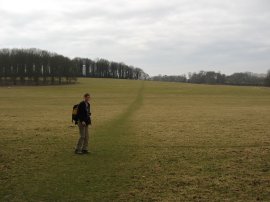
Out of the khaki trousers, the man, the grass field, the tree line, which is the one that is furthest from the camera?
the tree line

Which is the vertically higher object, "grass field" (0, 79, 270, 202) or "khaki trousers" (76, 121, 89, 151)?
"khaki trousers" (76, 121, 89, 151)

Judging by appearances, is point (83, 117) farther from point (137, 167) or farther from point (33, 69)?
point (33, 69)

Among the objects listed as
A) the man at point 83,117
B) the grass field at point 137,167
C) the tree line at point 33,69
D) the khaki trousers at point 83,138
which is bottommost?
the grass field at point 137,167

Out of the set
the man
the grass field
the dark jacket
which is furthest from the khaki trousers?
the grass field

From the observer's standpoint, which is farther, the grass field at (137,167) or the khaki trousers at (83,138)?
the khaki trousers at (83,138)

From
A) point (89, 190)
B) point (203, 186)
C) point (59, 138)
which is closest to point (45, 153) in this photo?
point (59, 138)

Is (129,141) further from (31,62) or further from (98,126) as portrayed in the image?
(31,62)

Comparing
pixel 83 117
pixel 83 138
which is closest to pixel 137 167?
pixel 83 138

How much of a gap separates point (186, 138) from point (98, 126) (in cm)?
779

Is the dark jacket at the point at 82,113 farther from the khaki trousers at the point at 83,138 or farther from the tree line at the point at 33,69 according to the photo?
the tree line at the point at 33,69

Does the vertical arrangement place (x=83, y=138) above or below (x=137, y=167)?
above

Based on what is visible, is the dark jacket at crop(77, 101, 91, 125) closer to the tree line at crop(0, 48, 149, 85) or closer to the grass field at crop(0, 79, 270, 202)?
the grass field at crop(0, 79, 270, 202)

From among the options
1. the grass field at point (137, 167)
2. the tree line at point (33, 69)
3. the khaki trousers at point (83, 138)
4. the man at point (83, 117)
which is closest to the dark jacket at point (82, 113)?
the man at point (83, 117)

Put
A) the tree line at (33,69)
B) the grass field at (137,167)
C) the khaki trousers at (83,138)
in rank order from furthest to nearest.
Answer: the tree line at (33,69) → the khaki trousers at (83,138) → the grass field at (137,167)
